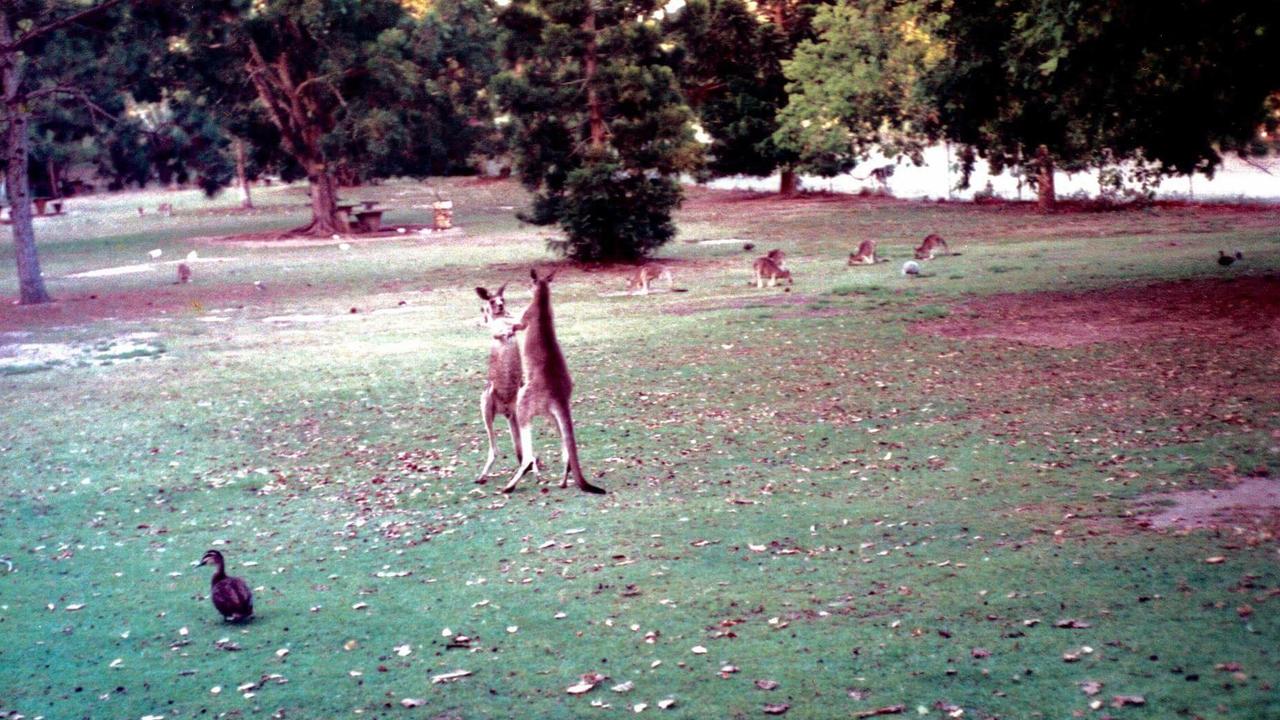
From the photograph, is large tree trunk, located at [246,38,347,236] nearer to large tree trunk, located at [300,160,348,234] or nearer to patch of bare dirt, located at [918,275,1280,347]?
large tree trunk, located at [300,160,348,234]

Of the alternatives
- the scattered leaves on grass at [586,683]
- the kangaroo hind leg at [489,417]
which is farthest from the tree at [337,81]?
the scattered leaves on grass at [586,683]

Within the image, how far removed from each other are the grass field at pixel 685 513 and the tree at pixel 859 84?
2434cm

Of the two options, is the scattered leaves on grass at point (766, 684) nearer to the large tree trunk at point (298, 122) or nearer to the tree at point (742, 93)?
the large tree trunk at point (298, 122)

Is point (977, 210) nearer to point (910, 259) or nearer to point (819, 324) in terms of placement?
point (910, 259)

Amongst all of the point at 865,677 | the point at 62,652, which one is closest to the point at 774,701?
the point at 865,677

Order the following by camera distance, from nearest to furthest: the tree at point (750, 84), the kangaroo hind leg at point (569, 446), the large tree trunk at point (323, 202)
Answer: the kangaroo hind leg at point (569, 446), the large tree trunk at point (323, 202), the tree at point (750, 84)

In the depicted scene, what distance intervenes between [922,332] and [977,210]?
2540cm

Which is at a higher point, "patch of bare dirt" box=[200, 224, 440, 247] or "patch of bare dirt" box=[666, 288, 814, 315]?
"patch of bare dirt" box=[200, 224, 440, 247]

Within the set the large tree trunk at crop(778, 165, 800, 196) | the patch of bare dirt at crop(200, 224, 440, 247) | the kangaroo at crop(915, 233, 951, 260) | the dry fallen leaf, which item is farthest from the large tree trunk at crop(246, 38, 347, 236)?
the dry fallen leaf

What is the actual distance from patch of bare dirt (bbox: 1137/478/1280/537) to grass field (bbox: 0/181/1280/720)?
8 cm

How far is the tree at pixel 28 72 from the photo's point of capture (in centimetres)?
2553

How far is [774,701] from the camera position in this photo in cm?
589

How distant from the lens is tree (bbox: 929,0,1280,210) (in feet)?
55.8

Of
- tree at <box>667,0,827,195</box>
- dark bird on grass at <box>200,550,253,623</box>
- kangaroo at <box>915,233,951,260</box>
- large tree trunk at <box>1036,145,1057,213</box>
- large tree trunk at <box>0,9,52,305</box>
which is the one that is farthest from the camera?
tree at <box>667,0,827,195</box>
